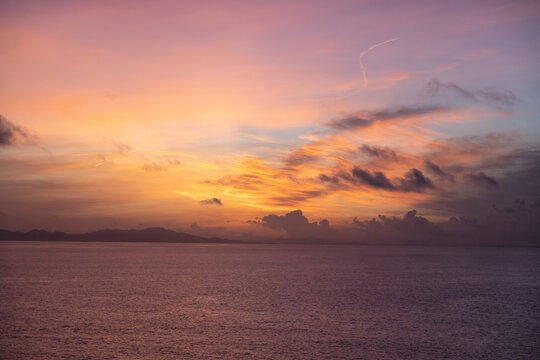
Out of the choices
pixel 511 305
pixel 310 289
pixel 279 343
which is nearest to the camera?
pixel 279 343

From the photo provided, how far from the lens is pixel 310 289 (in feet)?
282

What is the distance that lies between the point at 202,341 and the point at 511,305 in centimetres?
5034

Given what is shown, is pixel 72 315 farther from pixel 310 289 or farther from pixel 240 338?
pixel 310 289

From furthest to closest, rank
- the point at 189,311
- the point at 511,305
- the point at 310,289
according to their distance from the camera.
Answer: the point at 310,289 → the point at 511,305 → the point at 189,311

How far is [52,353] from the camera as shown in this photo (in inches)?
1516

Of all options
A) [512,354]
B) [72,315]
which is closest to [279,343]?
[512,354]

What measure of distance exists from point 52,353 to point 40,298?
35.4 m

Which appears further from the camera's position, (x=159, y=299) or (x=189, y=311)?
(x=159, y=299)

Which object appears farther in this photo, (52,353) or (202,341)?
(202,341)

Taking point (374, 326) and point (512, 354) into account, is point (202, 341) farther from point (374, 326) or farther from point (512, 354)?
point (512, 354)

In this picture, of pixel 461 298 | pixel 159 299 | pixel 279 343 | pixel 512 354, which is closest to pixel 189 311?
pixel 159 299

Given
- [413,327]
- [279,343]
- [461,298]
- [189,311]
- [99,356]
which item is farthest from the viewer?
[461,298]

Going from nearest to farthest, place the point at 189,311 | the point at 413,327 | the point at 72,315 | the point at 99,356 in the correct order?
the point at 99,356
the point at 413,327
the point at 72,315
the point at 189,311

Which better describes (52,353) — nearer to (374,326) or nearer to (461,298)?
(374,326)
